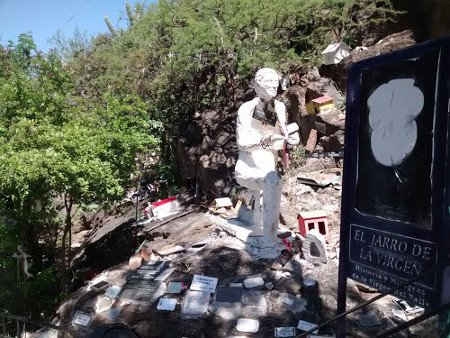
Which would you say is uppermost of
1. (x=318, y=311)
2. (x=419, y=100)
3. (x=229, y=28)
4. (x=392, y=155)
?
(x=229, y=28)

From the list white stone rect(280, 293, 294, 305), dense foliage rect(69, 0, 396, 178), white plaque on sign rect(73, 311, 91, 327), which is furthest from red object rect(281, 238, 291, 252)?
dense foliage rect(69, 0, 396, 178)

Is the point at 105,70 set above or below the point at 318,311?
above

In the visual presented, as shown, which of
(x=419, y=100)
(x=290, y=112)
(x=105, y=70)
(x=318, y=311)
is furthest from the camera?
(x=105, y=70)

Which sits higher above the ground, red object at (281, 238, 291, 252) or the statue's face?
the statue's face

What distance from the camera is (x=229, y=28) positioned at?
8812 millimetres

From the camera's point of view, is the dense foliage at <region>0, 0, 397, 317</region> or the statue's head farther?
the dense foliage at <region>0, 0, 397, 317</region>

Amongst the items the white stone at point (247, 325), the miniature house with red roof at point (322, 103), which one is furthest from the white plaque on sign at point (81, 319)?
the miniature house with red roof at point (322, 103)

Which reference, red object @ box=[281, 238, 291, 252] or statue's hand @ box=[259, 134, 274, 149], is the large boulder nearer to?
red object @ box=[281, 238, 291, 252]

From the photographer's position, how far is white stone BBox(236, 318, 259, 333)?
3.40 m

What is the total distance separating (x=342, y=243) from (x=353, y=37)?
894 cm

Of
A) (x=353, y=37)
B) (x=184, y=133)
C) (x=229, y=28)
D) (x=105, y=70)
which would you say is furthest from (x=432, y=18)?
(x=105, y=70)

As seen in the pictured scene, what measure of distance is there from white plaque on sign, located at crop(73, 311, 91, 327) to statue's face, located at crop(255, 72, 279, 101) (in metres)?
3.03

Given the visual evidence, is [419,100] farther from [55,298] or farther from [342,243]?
[55,298]

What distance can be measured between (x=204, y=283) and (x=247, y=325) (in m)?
0.74
